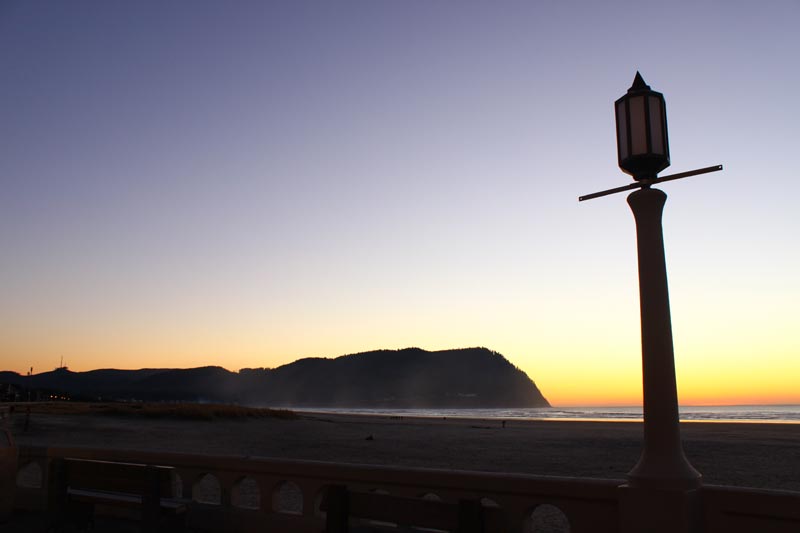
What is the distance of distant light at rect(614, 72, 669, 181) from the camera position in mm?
5219

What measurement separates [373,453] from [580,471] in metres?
8.90

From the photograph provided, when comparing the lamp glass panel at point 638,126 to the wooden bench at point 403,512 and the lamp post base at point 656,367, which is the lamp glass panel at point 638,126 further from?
the wooden bench at point 403,512

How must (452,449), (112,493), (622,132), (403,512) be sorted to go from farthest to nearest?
(452,449)
(112,493)
(622,132)
(403,512)

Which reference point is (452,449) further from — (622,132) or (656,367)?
(622,132)

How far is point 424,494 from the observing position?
6.28 m

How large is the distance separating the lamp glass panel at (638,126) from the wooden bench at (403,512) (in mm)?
2925

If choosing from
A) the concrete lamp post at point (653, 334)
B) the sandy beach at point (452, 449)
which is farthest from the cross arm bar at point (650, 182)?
the sandy beach at point (452, 449)

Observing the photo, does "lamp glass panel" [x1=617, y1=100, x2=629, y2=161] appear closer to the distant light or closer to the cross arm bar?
the distant light

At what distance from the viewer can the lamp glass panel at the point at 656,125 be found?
5223 mm

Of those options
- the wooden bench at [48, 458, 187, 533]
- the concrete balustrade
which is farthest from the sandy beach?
the wooden bench at [48, 458, 187, 533]

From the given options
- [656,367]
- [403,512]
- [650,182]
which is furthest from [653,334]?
[403,512]

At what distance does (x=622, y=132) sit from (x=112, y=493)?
21.0ft

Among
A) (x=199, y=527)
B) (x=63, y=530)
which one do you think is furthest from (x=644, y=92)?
(x=63, y=530)

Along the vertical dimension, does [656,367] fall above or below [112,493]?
above
